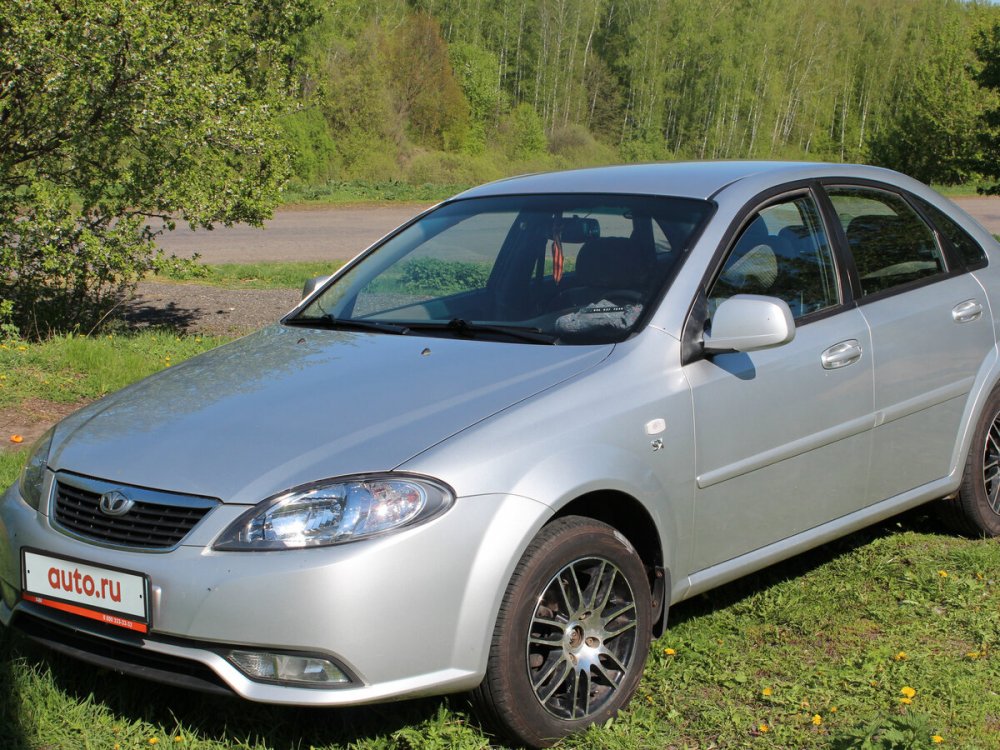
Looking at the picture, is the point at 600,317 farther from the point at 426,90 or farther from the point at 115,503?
the point at 426,90

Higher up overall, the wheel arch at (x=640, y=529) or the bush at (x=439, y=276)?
the bush at (x=439, y=276)

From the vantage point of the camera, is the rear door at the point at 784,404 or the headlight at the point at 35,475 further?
the rear door at the point at 784,404

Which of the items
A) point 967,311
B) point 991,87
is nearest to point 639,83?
point 991,87

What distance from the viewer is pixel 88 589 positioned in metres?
3.09

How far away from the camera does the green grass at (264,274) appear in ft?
48.6

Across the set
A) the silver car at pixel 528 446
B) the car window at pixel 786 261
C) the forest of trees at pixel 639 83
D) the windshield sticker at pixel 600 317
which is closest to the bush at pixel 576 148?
the forest of trees at pixel 639 83

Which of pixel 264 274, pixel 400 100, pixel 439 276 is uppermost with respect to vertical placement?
pixel 439 276

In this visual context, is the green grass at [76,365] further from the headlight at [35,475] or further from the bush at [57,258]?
the headlight at [35,475]

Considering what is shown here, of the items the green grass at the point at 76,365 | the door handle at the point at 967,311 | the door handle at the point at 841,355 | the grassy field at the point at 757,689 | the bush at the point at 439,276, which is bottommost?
the green grass at the point at 76,365

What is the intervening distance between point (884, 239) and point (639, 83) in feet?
262

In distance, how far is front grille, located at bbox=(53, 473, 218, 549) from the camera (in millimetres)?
3002

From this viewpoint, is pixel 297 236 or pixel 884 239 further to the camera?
pixel 297 236

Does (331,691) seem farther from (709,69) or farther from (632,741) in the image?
(709,69)

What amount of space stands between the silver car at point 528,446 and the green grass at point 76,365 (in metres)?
3.56
